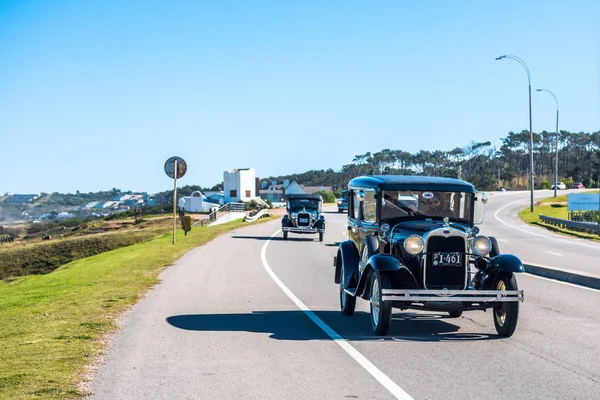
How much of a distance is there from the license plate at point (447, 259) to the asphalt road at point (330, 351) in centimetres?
96

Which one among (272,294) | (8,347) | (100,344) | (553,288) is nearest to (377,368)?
(100,344)

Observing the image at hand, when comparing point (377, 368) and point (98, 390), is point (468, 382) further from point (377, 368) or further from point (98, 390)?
point (98, 390)

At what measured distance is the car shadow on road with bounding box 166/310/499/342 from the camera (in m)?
9.73

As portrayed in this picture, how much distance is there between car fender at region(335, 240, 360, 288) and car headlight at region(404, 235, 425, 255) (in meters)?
1.55

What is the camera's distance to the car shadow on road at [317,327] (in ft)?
31.9

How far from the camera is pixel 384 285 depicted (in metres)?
9.44

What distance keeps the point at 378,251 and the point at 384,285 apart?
1.04 metres

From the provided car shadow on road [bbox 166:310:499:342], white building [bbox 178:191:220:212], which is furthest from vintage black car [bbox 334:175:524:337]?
white building [bbox 178:191:220:212]

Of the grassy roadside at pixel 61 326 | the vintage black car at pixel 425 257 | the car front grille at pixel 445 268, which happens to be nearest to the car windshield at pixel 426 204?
the vintage black car at pixel 425 257

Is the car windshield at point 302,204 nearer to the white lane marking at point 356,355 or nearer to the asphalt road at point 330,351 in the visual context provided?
the asphalt road at point 330,351

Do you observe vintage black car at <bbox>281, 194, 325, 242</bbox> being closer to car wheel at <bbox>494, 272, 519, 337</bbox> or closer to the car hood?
the car hood

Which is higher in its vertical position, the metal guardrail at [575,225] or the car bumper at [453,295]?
the car bumper at [453,295]

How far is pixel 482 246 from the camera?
1000cm

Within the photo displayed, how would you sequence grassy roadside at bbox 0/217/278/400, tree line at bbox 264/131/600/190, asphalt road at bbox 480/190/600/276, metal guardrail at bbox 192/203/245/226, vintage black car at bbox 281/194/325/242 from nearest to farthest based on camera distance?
grassy roadside at bbox 0/217/278/400
asphalt road at bbox 480/190/600/276
vintage black car at bbox 281/194/325/242
metal guardrail at bbox 192/203/245/226
tree line at bbox 264/131/600/190
